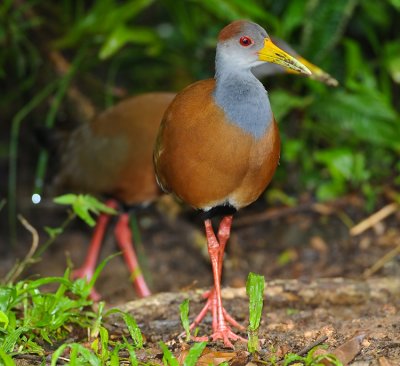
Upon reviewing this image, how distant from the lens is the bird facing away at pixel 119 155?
5.37 m

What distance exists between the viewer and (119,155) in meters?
5.46

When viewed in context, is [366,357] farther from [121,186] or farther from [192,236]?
[192,236]

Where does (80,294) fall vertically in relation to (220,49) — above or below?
below

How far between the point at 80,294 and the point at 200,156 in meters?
0.90

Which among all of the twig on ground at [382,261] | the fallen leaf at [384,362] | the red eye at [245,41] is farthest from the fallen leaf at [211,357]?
the twig on ground at [382,261]

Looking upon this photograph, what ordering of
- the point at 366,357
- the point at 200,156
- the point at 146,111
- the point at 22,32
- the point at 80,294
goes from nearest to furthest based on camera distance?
the point at 366,357 → the point at 200,156 → the point at 80,294 → the point at 146,111 → the point at 22,32

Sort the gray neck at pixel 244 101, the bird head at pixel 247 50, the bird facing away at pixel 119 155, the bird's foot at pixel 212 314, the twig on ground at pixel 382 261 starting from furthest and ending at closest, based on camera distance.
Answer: the twig on ground at pixel 382 261 < the bird facing away at pixel 119 155 < the bird's foot at pixel 212 314 < the bird head at pixel 247 50 < the gray neck at pixel 244 101

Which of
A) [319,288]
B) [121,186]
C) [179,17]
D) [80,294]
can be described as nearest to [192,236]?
[121,186]

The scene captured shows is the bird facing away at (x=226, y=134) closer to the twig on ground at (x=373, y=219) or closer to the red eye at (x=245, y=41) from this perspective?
the red eye at (x=245, y=41)

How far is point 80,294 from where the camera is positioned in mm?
3906

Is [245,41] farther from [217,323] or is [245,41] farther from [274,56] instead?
[217,323]

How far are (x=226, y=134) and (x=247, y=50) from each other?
16.5 inches

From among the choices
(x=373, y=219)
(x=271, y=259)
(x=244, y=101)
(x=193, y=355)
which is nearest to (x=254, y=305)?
(x=193, y=355)

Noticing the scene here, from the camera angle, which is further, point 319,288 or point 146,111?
point 146,111
